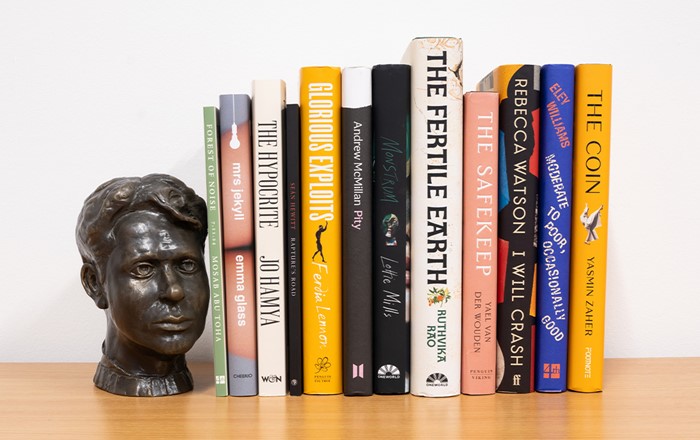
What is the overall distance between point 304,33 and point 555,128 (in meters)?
0.40

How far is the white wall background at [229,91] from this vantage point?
3.15 ft

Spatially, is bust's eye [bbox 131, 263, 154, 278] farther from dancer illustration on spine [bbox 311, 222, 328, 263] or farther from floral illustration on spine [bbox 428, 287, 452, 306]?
floral illustration on spine [bbox 428, 287, 452, 306]

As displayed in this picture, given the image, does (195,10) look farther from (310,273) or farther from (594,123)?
(594,123)

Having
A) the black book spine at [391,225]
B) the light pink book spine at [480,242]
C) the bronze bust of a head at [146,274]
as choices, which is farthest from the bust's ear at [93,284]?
the light pink book spine at [480,242]

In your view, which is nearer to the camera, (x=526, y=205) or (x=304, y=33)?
(x=526, y=205)

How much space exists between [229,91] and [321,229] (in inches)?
12.3

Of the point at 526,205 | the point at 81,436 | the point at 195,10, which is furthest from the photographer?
the point at 195,10

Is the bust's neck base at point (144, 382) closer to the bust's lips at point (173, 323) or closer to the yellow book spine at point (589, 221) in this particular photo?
the bust's lips at point (173, 323)

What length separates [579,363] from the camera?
78cm

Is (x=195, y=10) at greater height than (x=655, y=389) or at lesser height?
greater

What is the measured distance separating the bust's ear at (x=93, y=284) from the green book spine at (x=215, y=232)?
14 centimetres

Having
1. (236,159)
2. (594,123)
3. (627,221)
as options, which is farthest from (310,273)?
(627,221)

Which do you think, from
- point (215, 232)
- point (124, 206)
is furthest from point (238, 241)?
point (124, 206)

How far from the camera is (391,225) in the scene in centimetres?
77
